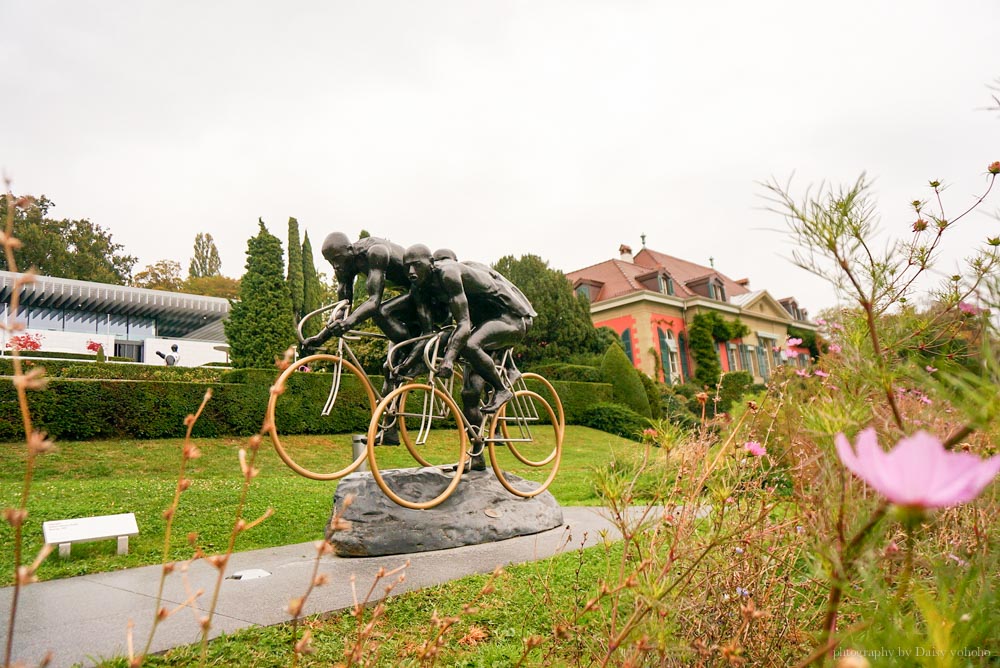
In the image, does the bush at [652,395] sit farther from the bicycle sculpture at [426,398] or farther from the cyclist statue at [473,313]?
the cyclist statue at [473,313]

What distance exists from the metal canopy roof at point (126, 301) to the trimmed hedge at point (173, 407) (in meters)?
26.3

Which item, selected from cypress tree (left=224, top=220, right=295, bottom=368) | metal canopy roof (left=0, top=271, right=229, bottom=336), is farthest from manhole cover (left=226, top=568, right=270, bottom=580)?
metal canopy roof (left=0, top=271, right=229, bottom=336)

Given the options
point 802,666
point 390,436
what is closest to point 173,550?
point 390,436

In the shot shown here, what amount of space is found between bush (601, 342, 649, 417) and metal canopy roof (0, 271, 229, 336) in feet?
85.2

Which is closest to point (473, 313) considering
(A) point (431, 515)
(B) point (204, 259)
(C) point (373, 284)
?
(C) point (373, 284)

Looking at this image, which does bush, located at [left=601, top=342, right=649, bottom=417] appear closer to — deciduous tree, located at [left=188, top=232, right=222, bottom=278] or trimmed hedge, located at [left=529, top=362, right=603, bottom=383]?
trimmed hedge, located at [left=529, top=362, right=603, bottom=383]

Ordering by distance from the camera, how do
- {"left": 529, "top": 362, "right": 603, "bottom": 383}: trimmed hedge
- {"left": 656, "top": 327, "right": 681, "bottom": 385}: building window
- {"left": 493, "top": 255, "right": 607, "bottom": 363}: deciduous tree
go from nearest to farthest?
{"left": 529, "top": 362, "right": 603, "bottom": 383}: trimmed hedge < {"left": 493, "top": 255, "right": 607, "bottom": 363}: deciduous tree < {"left": 656, "top": 327, "right": 681, "bottom": 385}: building window

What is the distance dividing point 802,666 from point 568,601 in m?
3.09

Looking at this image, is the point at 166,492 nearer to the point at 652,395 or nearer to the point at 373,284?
the point at 373,284

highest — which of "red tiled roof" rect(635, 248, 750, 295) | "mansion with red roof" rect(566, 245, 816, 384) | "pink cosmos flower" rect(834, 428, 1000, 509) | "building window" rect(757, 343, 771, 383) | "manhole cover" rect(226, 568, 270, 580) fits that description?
"red tiled roof" rect(635, 248, 750, 295)

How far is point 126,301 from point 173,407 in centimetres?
3132

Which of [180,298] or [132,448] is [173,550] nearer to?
[132,448]

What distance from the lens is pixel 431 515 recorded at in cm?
575

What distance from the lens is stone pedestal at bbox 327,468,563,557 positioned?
5.39 meters
